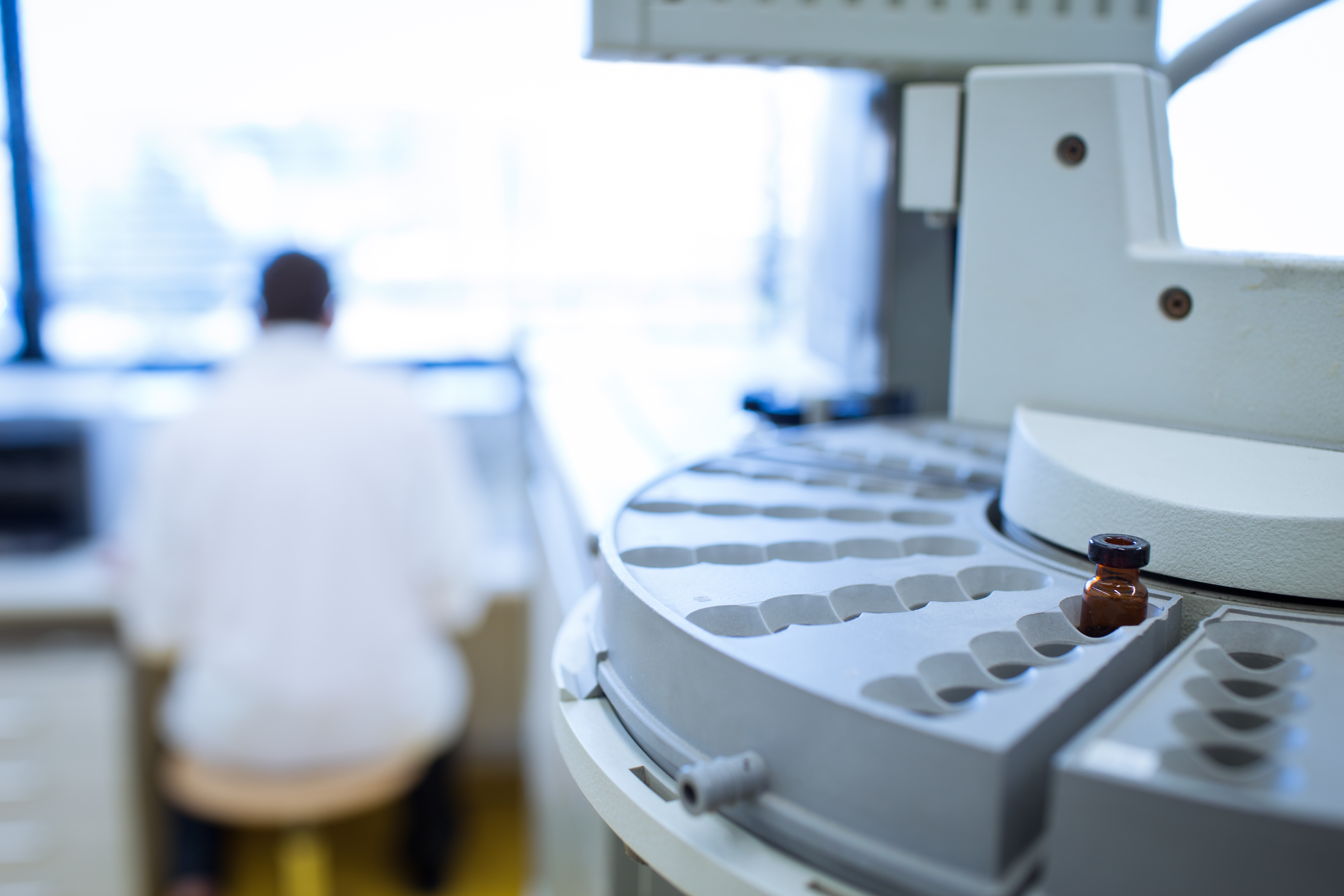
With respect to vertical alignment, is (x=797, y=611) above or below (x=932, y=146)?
below

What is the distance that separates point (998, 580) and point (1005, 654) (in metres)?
0.10

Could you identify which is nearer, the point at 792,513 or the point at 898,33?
the point at 792,513

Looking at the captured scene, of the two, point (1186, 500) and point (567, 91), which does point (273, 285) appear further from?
point (1186, 500)

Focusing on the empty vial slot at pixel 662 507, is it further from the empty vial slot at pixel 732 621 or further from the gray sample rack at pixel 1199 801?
the gray sample rack at pixel 1199 801

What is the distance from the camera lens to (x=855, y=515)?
61 centimetres

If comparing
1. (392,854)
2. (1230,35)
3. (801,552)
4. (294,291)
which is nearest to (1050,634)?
(801,552)

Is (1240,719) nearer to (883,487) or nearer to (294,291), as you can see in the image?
(883,487)

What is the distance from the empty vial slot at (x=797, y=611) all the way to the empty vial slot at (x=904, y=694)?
0.24 feet

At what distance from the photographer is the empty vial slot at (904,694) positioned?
0.37 metres

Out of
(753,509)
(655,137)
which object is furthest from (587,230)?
(753,509)

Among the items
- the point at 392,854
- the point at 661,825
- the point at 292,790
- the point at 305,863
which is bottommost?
the point at 392,854

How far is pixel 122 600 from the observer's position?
2039 mm

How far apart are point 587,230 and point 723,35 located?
6.49 ft

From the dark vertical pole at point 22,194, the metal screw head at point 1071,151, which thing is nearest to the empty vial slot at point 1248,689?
the metal screw head at point 1071,151
